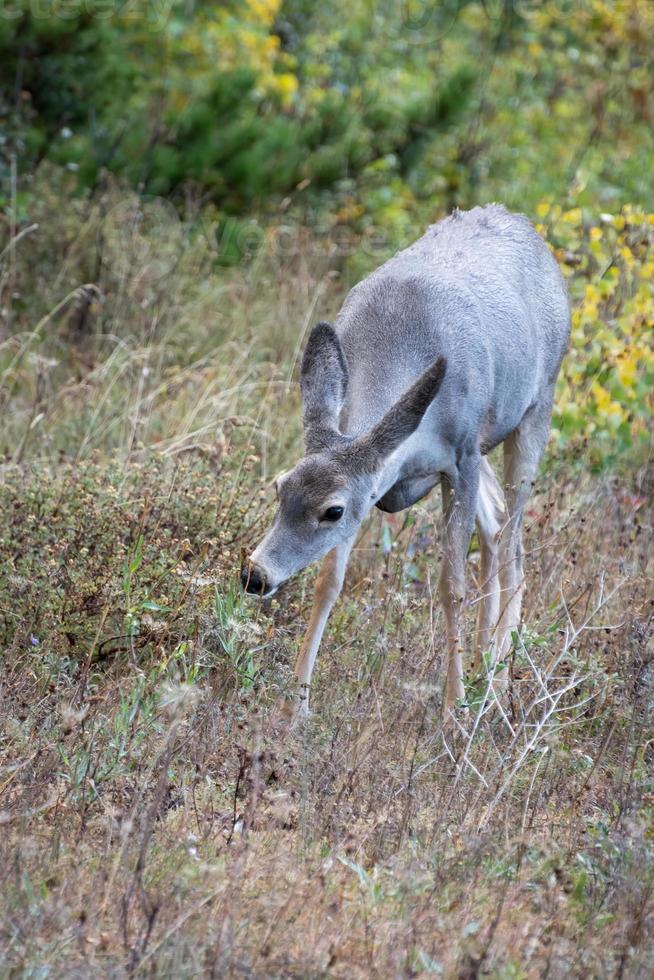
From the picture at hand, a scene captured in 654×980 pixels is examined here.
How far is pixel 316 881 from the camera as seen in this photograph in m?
3.92

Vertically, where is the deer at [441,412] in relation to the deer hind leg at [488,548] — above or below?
above

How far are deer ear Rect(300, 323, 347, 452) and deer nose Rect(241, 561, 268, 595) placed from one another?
1.95 feet

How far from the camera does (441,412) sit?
18.2ft

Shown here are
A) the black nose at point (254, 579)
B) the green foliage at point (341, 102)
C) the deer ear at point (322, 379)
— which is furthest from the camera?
the green foliage at point (341, 102)

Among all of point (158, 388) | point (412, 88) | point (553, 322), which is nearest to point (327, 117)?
point (412, 88)

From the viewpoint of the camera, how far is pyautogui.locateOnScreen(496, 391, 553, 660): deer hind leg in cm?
629

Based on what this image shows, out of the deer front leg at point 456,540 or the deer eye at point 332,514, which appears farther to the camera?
the deer front leg at point 456,540

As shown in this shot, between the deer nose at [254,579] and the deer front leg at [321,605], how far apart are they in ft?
2.06

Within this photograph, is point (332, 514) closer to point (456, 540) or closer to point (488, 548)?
point (456, 540)

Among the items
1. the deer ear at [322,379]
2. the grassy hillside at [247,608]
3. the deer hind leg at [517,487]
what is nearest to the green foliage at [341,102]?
the grassy hillside at [247,608]

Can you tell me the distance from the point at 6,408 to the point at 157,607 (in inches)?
122

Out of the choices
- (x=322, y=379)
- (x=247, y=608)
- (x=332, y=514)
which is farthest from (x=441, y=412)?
(x=247, y=608)

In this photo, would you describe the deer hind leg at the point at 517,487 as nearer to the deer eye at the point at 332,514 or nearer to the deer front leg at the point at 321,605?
the deer front leg at the point at 321,605

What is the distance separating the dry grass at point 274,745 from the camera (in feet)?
12.2
